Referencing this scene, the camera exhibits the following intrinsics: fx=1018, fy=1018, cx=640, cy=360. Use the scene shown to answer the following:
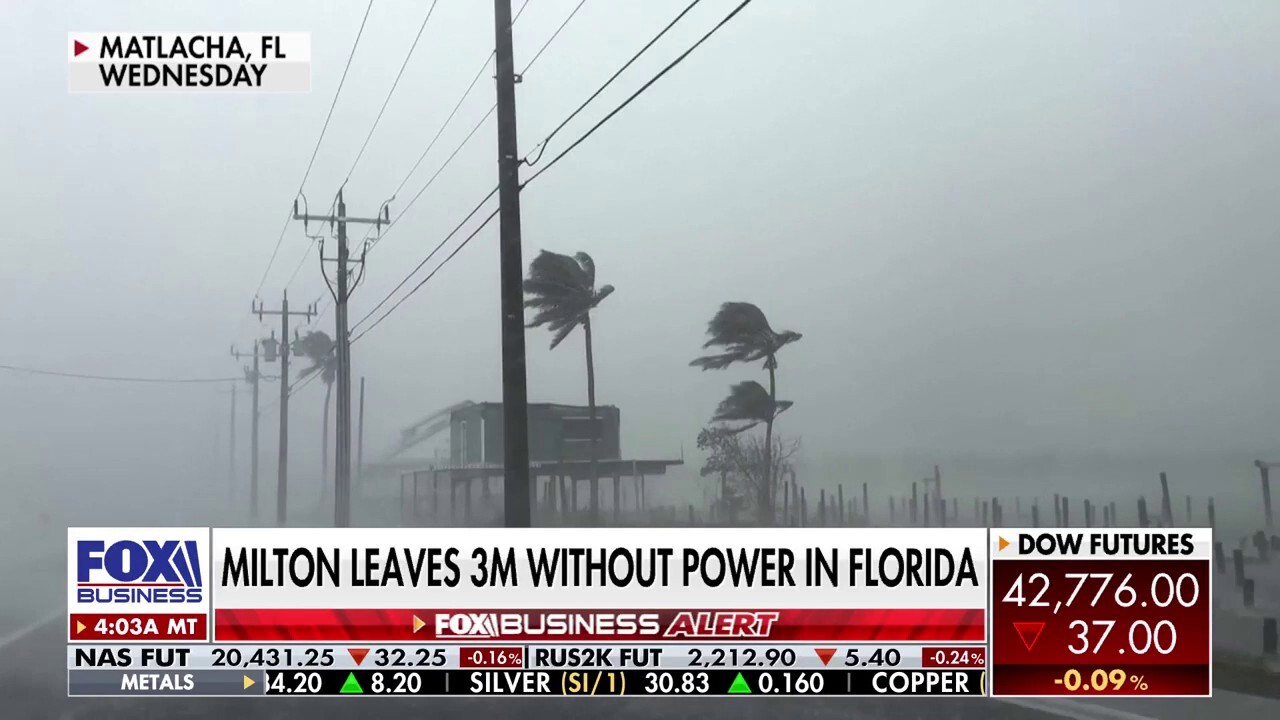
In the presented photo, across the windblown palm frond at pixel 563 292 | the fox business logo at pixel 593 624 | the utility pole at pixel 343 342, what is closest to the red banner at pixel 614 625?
the fox business logo at pixel 593 624

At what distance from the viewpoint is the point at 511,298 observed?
7.92 metres

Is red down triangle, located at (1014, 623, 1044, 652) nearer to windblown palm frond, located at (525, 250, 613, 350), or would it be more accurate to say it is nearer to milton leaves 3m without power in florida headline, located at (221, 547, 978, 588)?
milton leaves 3m without power in florida headline, located at (221, 547, 978, 588)

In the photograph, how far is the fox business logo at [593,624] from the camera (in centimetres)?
466

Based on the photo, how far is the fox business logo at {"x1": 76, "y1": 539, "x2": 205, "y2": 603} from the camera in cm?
461

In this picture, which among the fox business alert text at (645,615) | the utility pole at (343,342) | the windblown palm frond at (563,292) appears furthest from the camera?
the utility pole at (343,342)

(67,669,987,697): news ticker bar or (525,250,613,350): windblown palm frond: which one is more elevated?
(525,250,613,350): windblown palm frond

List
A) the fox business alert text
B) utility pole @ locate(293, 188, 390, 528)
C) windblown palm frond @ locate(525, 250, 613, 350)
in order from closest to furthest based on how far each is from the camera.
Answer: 1. the fox business alert text
2. windblown palm frond @ locate(525, 250, 613, 350)
3. utility pole @ locate(293, 188, 390, 528)

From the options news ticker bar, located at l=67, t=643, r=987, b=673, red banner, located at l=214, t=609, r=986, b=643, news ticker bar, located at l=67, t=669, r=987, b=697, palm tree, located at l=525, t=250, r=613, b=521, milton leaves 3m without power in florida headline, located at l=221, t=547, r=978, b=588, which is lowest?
news ticker bar, located at l=67, t=669, r=987, b=697

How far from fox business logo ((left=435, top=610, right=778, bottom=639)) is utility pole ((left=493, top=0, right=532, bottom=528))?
232 cm

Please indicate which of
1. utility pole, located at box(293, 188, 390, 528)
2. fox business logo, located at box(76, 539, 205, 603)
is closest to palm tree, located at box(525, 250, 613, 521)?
fox business logo, located at box(76, 539, 205, 603)

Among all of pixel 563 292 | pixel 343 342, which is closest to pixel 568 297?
pixel 563 292

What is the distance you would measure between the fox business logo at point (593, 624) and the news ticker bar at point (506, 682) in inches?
7.3

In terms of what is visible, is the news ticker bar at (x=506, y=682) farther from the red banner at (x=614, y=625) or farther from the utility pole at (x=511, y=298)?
the utility pole at (x=511, y=298)

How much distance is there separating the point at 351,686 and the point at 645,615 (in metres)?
1.39
